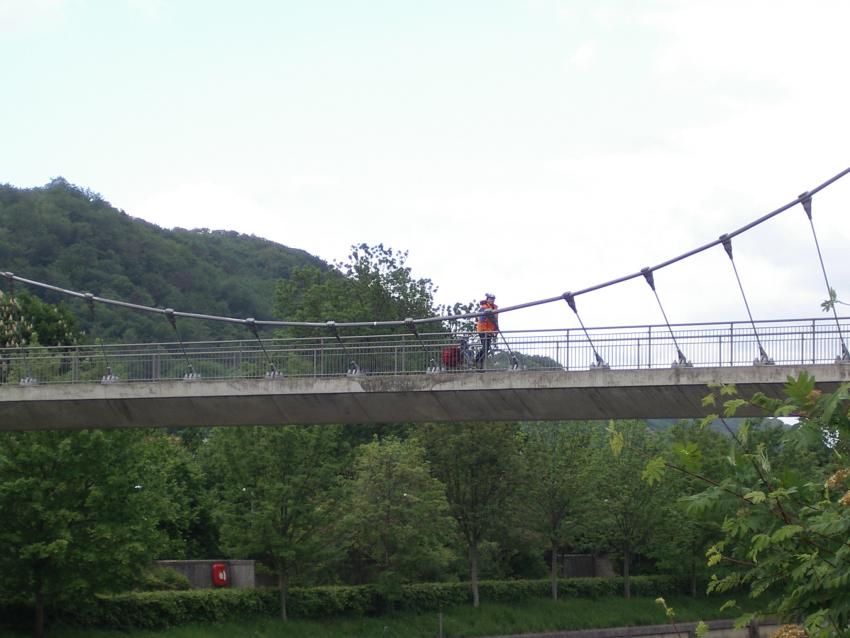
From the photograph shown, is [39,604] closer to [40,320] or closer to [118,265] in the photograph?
[40,320]

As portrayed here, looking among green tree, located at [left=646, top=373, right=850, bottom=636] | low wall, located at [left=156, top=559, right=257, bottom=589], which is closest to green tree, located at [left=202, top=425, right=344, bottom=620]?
low wall, located at [left=156, top=559, right=257, bottom=589]

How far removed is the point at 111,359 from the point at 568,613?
27.6 metres

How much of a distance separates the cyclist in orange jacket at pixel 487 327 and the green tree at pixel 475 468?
19946 mm

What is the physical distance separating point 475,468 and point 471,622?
288 inches

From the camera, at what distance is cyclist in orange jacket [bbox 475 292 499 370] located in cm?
3125

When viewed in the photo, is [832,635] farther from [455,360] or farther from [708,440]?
[708,440]

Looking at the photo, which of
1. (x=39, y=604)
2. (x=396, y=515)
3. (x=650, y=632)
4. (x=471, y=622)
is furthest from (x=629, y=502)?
(x=39, y=604)

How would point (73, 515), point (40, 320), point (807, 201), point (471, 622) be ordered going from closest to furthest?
point (807, 201) → point (73, 515) → point (471, 622) → point (40, 320)

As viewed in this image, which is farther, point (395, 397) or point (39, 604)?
point (39, 604)

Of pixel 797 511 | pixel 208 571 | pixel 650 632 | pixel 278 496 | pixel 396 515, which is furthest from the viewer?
pixel 650 632

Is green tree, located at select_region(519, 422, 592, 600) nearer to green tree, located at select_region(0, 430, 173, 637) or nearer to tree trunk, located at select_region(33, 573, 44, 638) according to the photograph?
green tree, located at select_region(0, 430, 173, 637)

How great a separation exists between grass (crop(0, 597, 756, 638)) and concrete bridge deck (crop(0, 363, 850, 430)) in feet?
25.1

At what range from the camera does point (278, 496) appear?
152ft

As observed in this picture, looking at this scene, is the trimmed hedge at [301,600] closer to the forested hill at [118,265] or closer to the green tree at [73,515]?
the green tree at [73,515]
